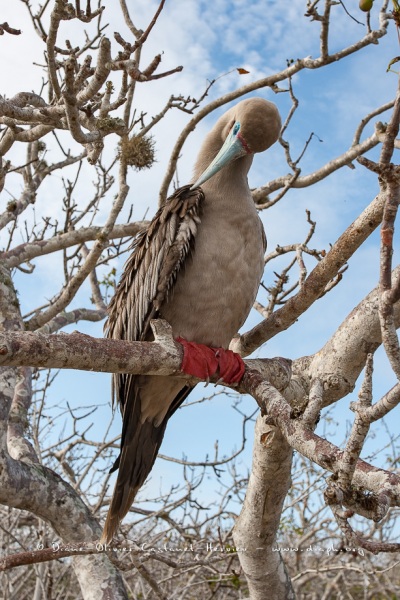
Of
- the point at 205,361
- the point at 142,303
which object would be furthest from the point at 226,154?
the point at 205,361

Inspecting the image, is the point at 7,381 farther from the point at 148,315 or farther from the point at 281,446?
the point at 281,446

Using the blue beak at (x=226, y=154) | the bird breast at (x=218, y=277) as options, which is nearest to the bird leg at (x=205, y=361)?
the bird breast at (x=218, y=277)

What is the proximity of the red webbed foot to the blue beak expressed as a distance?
1.11 m

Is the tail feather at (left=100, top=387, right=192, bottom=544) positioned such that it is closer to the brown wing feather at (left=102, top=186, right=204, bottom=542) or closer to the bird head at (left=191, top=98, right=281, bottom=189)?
the brown wing feather at (left=102, top=186, right=204, bottom=542)

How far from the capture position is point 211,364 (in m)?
3.89

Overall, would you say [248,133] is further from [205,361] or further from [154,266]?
[205,361]

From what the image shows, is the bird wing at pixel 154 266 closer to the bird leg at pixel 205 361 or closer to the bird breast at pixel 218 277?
the bird breast at pixel 218 277

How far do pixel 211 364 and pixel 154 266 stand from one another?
72cm

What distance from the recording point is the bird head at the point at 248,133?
14.4 ft

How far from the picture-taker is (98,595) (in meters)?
4.64

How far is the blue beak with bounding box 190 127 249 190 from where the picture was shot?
4352 mm

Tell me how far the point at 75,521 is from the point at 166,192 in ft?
10.3

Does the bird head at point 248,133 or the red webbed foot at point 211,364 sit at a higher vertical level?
the bird head at point 248,133

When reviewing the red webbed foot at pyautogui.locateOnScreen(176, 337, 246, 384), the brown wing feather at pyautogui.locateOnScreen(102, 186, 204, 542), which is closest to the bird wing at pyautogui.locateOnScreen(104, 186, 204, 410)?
the brown wing feather at pyautogui.locateOnScreen(102, 186, 204, 542)
